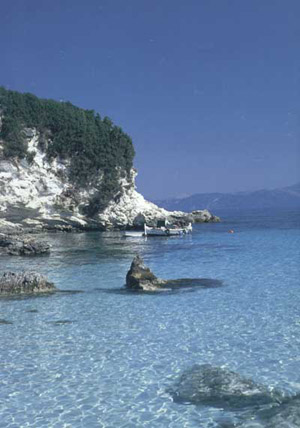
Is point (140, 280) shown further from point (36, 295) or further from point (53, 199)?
point (53, 199)

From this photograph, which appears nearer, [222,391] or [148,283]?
[222,391]

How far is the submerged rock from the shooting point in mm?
9445

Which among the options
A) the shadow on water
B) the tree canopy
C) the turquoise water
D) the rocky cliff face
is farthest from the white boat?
the shadow on water

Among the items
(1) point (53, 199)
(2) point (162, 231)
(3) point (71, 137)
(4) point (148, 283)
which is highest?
(3) point (71, 137)

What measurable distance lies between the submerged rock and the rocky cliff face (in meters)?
54.4

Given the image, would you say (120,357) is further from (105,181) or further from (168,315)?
(105,181)

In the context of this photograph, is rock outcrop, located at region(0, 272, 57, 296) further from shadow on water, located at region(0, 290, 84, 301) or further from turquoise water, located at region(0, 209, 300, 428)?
turquoise water, located at region(0, 209, 300, 428)

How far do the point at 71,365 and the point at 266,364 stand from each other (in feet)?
17.4

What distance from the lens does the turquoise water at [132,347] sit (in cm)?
938

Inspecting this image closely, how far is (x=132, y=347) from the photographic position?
13242 millimetres

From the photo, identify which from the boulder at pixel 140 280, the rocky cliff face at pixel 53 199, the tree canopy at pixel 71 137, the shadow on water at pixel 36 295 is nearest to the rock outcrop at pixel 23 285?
the shadow on water at pixel 36 295

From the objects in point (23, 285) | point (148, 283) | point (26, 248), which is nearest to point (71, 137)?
Result: point (26, 248)

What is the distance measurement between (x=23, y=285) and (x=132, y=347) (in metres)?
9.90

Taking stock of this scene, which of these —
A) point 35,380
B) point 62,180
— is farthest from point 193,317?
point 62,180
